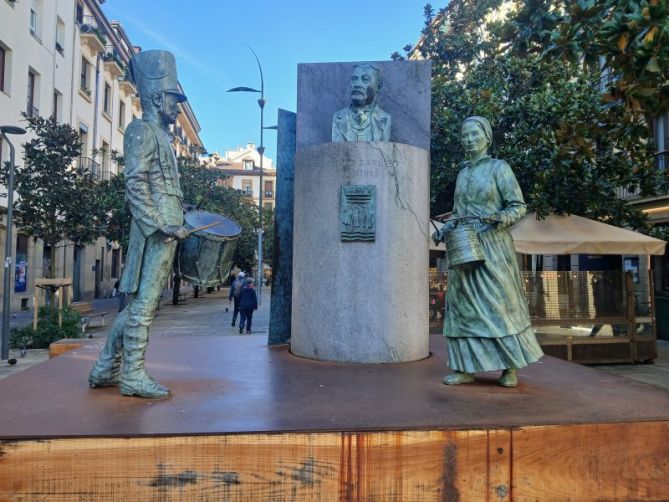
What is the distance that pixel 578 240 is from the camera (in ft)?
34.6

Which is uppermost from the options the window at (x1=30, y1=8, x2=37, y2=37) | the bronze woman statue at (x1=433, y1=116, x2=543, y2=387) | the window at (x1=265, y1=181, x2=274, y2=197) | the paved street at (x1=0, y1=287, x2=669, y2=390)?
the window at (x1=265, y1=181, x2=274, y2=197)

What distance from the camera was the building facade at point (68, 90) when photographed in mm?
20688

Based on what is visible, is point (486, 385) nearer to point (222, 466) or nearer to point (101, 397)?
point (222, 466)

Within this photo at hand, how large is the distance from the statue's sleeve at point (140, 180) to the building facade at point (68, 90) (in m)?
13.0

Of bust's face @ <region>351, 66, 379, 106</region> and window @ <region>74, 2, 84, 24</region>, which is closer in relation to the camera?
bust's face @ <region>351, 66, 379, 106</region>

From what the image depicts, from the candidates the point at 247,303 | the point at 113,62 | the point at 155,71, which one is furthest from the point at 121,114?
the point at 155,71

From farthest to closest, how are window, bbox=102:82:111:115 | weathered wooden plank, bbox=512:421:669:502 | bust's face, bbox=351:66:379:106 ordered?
window, bbox=102:82:111:115 < bust's face, bbox=351:66:379:106 < weathered wooden plank, bbox=512:421:669:502

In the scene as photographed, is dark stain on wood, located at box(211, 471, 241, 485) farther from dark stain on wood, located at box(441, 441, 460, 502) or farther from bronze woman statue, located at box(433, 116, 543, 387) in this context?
bronze woman statue, located at box(433, 116, 543, 387)

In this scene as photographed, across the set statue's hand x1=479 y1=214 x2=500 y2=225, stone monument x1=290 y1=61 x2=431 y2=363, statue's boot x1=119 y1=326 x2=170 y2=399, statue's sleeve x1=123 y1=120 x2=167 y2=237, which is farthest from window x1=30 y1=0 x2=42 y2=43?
statue's hand x1=479 y1=214 x2=500 y2=225

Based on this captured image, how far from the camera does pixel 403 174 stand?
539 centimetres

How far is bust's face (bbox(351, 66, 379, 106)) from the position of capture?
18.5ft

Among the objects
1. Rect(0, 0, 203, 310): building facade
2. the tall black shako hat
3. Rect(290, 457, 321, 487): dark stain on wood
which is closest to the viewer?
Rect(290, 457, 321, 487): dark stain on wood

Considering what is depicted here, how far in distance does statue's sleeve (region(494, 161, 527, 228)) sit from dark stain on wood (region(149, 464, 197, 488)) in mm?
2747

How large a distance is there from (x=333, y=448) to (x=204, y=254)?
69.8 inches
